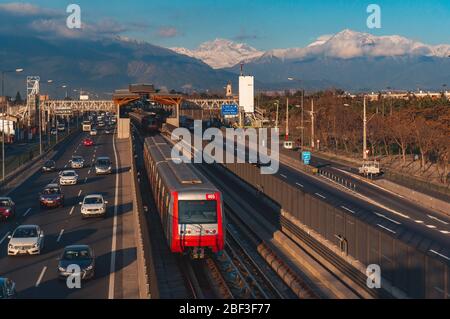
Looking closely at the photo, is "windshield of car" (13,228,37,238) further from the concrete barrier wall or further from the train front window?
the concrete barrier wall

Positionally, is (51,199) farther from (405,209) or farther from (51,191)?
(405,209)

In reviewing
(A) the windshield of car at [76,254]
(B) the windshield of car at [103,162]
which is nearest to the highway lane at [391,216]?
(A) the windshield of car at [76,254]

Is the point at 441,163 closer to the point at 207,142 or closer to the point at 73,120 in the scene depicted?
the point at 207,142

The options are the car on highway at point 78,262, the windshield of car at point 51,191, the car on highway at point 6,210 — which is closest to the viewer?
the car on highway at point 78,262

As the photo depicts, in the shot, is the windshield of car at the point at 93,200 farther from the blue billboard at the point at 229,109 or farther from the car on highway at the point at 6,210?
the blue billboard at the point at 229,109

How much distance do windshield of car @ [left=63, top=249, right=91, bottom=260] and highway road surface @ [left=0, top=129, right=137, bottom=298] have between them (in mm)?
681

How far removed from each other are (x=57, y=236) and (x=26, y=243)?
3.84 metres

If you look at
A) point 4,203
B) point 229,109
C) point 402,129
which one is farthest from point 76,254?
point 229,109

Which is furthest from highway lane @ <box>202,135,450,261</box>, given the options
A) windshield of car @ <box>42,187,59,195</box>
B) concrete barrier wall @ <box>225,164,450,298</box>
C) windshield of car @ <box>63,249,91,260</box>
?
windshield of car @ <box>42,187,59,195</box>

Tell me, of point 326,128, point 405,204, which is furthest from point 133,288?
point 326,128

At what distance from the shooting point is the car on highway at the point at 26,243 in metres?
24.2

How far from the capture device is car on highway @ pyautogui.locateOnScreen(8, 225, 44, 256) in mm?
24250
